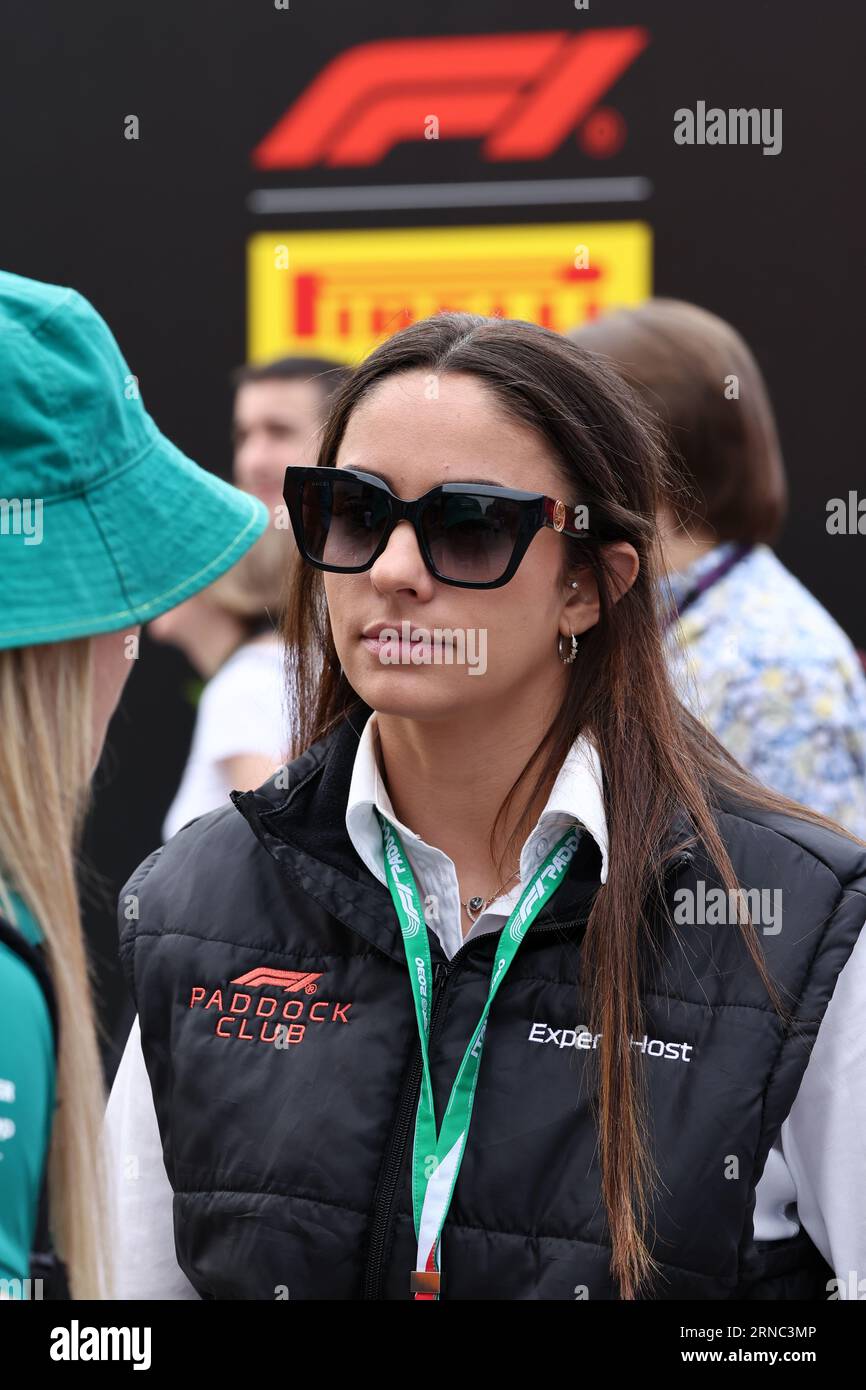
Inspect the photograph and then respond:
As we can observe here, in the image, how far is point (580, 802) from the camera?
6.26 feet

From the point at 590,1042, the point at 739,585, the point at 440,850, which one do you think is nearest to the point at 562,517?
the point at 440,850

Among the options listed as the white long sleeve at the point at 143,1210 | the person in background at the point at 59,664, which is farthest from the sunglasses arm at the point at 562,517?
the white long sleeve at the point at 143,1210

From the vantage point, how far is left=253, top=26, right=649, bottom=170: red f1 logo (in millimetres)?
4520

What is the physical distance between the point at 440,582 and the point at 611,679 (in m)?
0.29

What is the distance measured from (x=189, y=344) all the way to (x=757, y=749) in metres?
2.58

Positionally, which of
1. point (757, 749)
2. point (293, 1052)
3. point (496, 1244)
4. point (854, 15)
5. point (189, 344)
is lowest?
point (496, 1244)

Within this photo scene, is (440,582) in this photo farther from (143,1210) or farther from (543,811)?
(143,1210)

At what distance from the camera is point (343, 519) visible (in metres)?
1.95

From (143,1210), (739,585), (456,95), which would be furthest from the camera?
(456,95)

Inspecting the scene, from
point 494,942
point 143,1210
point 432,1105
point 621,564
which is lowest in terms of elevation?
point 143,1210

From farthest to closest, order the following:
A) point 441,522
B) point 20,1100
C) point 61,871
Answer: point 441,522, point 61,871, point 20,1100

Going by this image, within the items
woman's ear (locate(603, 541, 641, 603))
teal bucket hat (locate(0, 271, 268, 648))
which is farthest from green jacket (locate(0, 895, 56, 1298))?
woman's ear (locate(603, 541, 641, 603))
